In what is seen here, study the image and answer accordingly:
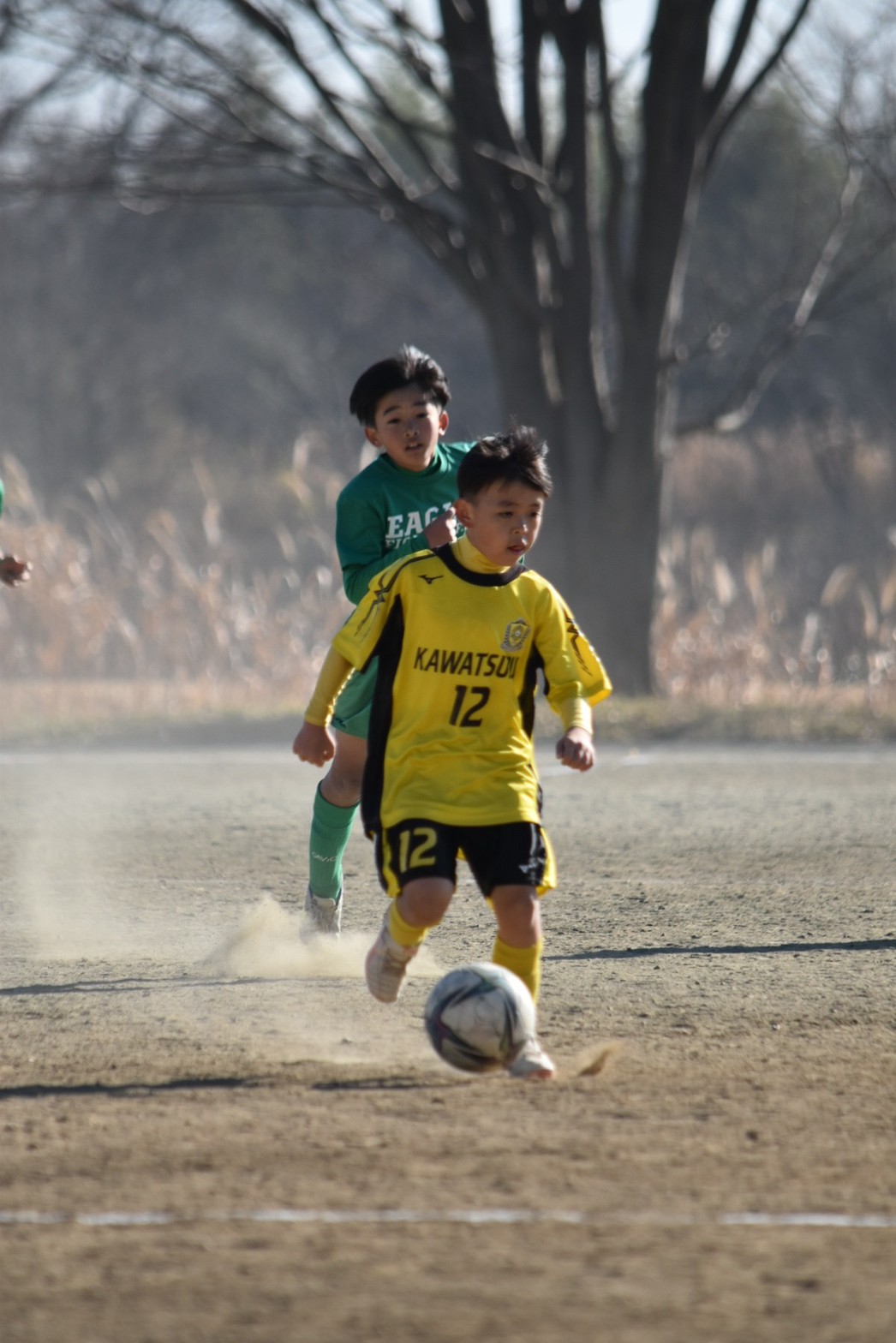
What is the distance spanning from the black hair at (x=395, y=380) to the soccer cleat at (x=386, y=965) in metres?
1.50

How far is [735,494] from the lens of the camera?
30.9 metres

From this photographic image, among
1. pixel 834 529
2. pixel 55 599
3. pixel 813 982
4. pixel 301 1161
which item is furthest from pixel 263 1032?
pixel 834 529

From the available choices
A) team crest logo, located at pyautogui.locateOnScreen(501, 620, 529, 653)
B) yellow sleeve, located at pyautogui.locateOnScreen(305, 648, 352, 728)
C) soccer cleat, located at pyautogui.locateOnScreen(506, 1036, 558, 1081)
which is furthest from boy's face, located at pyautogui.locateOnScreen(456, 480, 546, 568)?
soccer cleat, located at pyautogui.locateOnScreen(506, 1036, 558, 1081)

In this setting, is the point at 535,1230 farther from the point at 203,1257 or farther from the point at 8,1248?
the point at 8,1248

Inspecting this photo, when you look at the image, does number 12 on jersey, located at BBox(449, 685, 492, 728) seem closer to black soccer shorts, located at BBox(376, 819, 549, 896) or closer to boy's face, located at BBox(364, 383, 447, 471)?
black soccer shorts, located at BBox(376, 819, 549, 896)

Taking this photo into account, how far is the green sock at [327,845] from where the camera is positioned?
5.71 meters

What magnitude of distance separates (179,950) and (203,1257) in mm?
2908

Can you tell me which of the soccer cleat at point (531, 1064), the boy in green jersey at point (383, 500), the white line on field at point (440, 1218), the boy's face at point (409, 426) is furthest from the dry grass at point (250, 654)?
the white line on field at point (440, 1218)

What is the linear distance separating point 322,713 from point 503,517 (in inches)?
27.2

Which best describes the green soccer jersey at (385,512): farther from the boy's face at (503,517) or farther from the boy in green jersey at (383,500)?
the boy's face at (503,517)

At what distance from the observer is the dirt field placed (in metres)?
2.98

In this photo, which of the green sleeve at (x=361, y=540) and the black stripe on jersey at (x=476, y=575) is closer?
the black stripe on jersey at (x=476, y=575)

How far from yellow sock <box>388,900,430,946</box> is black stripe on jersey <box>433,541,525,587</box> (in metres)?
0.77

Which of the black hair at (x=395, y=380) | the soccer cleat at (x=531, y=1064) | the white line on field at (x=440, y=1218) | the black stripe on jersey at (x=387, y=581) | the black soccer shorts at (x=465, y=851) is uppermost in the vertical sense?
the black hair at (x=395, y=380)
